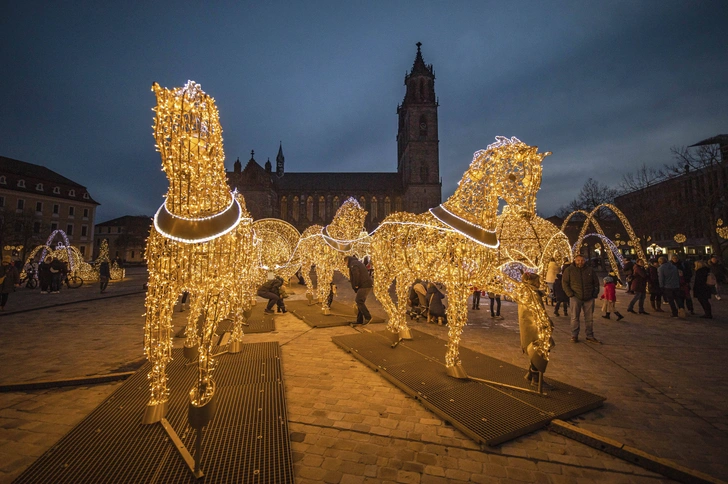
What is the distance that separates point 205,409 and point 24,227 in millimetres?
32541

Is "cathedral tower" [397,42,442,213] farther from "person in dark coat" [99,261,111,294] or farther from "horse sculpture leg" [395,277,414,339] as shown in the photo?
"horse sculpture leg" [395,277,414,339]

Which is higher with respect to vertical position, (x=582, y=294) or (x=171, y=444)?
(x=582, y=294)

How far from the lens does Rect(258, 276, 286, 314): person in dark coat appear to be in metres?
8.88

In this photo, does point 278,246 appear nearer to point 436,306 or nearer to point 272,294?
point 272,294

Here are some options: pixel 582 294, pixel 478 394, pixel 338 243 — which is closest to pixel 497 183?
pixel 478 394

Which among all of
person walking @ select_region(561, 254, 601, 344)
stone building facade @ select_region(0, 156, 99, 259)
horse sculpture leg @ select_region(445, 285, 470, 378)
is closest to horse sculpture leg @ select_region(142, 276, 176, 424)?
horse sculpture leg @ select_region(445, 285, 470, 378)

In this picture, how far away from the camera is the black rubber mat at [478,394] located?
289cm

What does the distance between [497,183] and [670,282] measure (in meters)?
8.20

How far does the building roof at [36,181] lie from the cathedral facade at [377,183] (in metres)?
18.0

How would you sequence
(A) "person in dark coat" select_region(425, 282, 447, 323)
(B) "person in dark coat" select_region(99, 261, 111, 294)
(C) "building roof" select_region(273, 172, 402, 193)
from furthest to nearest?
(C) "building roof" select_region(273, 172, 402, 193) < (B) "person in dark coat" select_region(99, 261, 111, 294) < (A) "person in dark coat" select_region(425, 282, 447, 323)

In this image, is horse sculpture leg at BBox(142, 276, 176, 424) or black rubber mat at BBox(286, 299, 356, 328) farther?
black rubber mat at BBox(286, 299, 356, 328)

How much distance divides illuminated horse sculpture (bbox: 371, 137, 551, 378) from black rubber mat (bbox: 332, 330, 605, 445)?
0.37m

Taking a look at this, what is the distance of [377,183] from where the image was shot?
5656 cm

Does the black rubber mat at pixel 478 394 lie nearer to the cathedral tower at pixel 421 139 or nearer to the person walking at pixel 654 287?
the person walking at pixel 654 287
